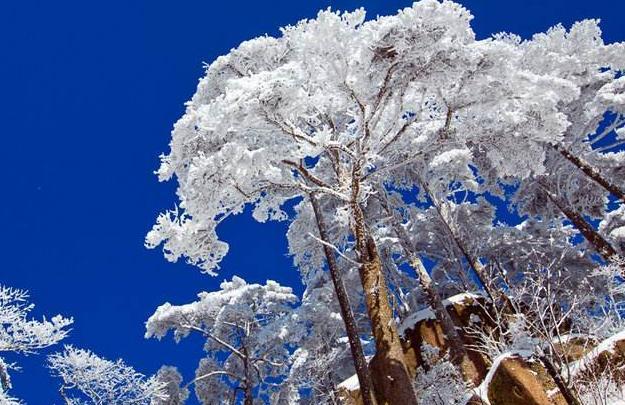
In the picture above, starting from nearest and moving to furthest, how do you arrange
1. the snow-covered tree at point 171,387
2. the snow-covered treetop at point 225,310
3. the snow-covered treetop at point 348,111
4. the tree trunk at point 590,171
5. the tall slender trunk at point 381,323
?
the snow-covered treetop at point 348,111, the tall slender trunk at point 381,323, the tree trunk at point 590,171, the snow-covered treetop at point 225,310, the snow-covered tree at point 171,387

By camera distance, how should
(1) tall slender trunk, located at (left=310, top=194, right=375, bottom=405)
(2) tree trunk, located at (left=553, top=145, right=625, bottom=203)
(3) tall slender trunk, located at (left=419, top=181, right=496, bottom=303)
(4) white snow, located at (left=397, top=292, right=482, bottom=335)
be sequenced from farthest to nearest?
(4) white snow, located at (left=397, top=292, right=482, bottom=335), (3) tall slender trunk, located at (left=419, top=181, right=496, bottom=303), (2) tree trunk, located at (left=553, top=145, right=625, bottom=203), (1) tall slender trunk, located at (left=310, top=194, right=375, bottom=405)

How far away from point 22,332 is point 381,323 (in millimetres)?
9786

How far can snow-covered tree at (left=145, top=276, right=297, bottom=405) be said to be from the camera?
18.9 metres

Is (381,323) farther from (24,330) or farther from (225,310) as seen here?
(225,310)

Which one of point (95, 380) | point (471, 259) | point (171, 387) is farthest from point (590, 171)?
point (171, 387)

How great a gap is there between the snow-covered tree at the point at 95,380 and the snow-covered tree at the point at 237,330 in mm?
5297

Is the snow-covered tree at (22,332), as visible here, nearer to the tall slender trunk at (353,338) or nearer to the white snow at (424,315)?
the tall slender trunk at (353,338)

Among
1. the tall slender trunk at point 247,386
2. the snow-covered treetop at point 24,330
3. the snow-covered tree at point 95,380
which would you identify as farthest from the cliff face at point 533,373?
the snow-covered treetop at point 24,330

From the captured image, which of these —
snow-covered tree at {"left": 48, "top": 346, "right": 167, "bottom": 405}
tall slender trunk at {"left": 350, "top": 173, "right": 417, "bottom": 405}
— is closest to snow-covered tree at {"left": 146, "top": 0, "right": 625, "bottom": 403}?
tall slender trunk at {"left": 350, "top": 173, "right": 417, "bottom": 405}

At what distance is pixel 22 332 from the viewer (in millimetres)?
12070

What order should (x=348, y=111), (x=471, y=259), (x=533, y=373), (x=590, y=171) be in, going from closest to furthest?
(x=348, y=111)
(x=533, y=373)
(x=590, y=171)
(x=471, y=259)

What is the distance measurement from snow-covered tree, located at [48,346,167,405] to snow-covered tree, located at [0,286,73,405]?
575 mm

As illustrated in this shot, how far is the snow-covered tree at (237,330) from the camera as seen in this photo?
1886 cm

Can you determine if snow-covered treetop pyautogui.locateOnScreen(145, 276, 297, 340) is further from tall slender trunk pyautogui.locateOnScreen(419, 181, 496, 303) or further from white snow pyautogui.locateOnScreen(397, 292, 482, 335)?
tall slender trunk pyautogui.locateOnScreen(419, 181, 496, 303)
